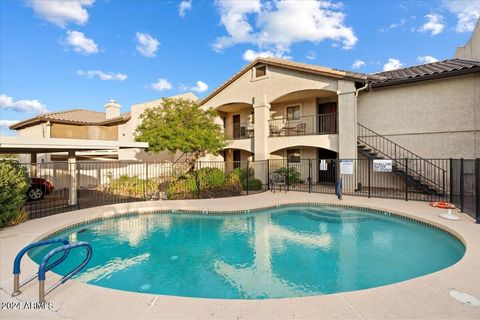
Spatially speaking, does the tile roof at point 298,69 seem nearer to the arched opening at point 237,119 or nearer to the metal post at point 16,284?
the arched opening at point 237,119

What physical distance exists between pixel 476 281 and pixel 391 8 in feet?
48.7

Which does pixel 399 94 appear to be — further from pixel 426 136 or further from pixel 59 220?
pixel 59 220

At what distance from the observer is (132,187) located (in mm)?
16188

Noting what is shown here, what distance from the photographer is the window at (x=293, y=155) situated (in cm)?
1914

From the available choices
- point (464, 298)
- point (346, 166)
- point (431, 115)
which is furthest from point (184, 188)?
point (431, 115)

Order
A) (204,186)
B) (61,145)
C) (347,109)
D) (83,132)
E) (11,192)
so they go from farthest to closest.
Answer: (83,132), (204,186), (347,109), (61,145), (11,192)

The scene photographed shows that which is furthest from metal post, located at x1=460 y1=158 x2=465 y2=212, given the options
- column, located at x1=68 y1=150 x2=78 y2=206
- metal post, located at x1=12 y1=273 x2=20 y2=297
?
column, located at x1=68 y1=150 x2=78 y2=206

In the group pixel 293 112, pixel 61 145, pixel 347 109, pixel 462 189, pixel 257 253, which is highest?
pixel 293 112

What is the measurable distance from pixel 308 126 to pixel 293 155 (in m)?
2.58

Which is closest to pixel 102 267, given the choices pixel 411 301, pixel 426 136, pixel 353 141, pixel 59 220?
pixel 59 220

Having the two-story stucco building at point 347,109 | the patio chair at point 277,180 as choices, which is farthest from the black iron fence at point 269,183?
the two-story stucco building at point 347,109

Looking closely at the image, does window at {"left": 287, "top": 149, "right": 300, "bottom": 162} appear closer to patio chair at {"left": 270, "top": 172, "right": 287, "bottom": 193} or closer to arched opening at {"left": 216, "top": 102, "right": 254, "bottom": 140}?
patio chair at {"left": 270, "top": 172, "right": 287, "bottom": 193}

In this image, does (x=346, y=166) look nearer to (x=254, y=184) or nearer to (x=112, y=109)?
(x=254, y=184)

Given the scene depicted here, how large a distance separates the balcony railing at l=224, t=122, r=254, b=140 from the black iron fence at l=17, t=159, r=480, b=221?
10.1 ft
